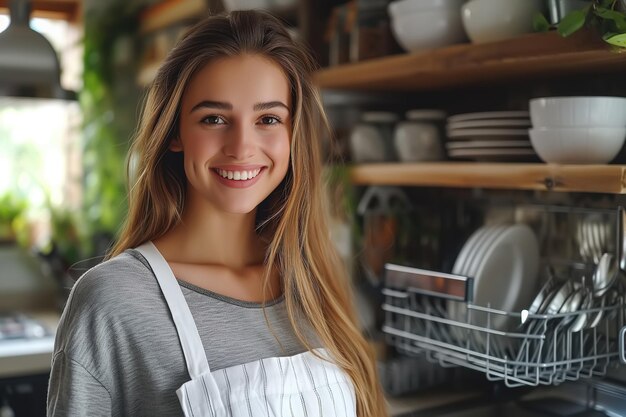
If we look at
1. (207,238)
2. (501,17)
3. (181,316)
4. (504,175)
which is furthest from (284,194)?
(501,17)

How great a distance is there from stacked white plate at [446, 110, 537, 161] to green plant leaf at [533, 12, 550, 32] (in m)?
0.17

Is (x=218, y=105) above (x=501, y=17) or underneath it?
underneath

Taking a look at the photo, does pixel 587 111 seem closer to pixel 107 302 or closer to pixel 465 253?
pixel 465 253

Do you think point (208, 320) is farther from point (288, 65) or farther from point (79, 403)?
point (288, 65)

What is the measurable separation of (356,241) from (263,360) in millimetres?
917

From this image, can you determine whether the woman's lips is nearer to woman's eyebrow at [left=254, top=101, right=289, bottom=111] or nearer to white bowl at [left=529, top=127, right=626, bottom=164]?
woman's eyebrow at [left=254, top=101, right=289, bottom=111]

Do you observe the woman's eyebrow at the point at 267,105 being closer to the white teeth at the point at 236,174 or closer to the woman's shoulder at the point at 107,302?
the white teeth at the point at 236,174

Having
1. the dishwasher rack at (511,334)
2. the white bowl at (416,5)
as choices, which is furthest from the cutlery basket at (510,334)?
the white bowl at (416,5)

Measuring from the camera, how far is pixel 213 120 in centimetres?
117

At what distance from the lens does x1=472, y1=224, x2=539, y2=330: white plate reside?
147 cm

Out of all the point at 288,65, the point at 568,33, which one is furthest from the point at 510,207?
the point at 288,65

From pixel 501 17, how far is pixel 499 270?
1.58ft

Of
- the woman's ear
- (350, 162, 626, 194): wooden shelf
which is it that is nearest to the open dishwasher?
(350, 162, 626, 194): wooden shelf

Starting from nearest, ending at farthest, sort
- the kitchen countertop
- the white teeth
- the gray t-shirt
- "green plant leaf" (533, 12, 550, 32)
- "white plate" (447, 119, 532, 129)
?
1. the gray t-shirt
2. the white teeth
3. "green plant leaf" (533, 12, 550, 32)
4. "white plate" (447, 119, 532, 129)
5. the kitchen countertop
